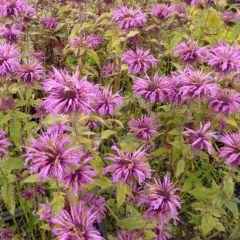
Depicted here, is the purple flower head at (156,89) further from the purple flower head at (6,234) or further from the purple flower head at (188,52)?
the purple flower head at (6,234)

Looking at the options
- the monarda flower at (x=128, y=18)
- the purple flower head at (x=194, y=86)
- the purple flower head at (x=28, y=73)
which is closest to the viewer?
the purple flower head at (x=194, y=86)

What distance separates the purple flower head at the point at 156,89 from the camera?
151cm

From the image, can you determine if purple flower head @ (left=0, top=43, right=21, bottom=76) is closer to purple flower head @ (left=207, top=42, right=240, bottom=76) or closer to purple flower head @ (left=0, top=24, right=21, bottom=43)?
purple flower head @ (left=0, top=24, right=21, bottom=43)

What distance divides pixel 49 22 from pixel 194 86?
144 cm

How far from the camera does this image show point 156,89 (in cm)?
152

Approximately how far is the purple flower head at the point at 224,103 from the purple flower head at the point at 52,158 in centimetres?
60

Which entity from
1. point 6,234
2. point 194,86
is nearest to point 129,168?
point 194,86

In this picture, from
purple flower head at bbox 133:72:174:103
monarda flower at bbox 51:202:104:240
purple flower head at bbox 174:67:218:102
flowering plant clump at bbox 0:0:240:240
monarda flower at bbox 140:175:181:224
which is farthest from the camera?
purple flower head at bbox 133:72:174:103

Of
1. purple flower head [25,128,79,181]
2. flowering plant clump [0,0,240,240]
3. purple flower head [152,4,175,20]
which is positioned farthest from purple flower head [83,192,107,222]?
purple flower head [152,4,175,20]

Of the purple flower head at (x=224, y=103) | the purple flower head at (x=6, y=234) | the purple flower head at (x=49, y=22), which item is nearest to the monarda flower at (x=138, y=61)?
the purple flower head at (x=224, y=103)

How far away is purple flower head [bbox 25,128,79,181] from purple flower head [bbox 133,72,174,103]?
1.61 feet

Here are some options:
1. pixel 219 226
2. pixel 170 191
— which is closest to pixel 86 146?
pixel 170 191

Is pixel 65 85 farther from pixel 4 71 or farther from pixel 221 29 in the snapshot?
pixel 221 29

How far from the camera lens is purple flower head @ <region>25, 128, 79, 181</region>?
1.08 meters
